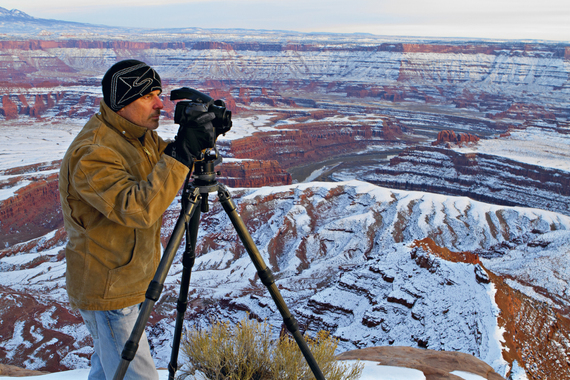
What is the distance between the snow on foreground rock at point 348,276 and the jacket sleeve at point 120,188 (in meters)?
10.5

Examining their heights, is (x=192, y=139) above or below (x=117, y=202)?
above

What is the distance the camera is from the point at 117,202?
8.72 ft

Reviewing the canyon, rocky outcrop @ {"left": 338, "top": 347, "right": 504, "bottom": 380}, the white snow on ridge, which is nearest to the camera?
rocky outcrop @ {"left": 338, "top": 347, "right": 504, "bottom": 380}

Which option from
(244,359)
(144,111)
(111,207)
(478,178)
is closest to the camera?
(111,207)

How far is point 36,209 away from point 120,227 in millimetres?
57774

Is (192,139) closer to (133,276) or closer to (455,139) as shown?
(133,276)

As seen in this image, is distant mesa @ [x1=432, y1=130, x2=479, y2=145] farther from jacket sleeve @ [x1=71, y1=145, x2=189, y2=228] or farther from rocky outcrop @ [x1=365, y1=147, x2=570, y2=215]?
jacket sleeve @ [x1=71, y1=145, x2=189, y2=228]

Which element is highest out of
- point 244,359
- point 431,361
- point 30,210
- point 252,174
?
point 244,359

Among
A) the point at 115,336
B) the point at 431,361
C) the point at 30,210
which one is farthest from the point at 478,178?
the point at 115,336

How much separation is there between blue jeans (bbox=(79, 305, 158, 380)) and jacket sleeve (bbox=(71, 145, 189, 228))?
827 mm

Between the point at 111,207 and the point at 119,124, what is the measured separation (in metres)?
0.76

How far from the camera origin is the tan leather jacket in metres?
2.66

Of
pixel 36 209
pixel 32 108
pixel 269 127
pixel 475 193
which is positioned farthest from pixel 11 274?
pixel 32 108

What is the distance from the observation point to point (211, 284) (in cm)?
3092
